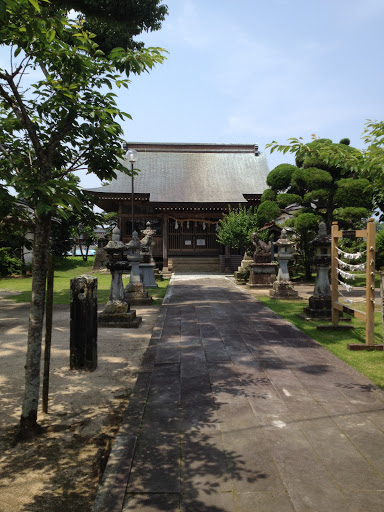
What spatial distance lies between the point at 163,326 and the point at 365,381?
4.20 meters

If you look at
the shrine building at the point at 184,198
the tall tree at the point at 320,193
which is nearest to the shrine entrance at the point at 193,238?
the shrine building at the point at 184,198

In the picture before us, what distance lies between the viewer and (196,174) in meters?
28.2

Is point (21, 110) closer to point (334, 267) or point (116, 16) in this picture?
point (334, 267)

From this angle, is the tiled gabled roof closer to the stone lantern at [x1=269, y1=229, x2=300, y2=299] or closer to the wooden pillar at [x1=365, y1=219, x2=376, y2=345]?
the stone lantern at [x1=269, y1=229, x2=300, y2=299]

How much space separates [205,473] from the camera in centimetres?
252

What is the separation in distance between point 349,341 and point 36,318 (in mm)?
5232

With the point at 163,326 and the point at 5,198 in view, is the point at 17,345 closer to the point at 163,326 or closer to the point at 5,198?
the point at 163,326

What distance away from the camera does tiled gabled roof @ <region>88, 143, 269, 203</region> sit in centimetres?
2456

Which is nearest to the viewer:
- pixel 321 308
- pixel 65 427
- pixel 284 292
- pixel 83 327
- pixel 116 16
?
pixel 65 427

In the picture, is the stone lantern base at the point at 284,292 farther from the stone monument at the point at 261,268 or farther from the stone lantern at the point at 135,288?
the stone lantern at the point at 135,288

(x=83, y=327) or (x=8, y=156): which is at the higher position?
(x=8, y=156)

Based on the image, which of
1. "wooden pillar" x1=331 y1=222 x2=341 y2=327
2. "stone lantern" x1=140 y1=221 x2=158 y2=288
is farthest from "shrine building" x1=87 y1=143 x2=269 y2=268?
"wooden pillar" x1=331 y1=222 x2=341 y2=327

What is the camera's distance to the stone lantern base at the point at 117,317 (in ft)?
25.3

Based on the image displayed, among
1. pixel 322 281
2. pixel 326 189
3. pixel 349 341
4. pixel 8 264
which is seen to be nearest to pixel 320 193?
pixel 326 189
